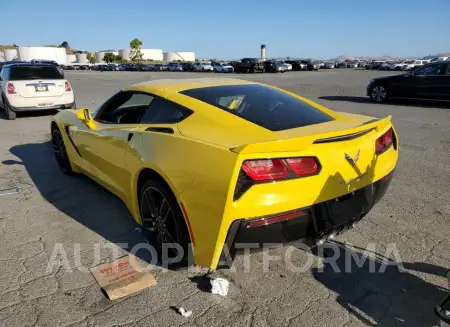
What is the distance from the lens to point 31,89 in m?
10.2

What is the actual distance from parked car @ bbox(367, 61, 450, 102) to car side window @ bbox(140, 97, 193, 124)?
11.0m

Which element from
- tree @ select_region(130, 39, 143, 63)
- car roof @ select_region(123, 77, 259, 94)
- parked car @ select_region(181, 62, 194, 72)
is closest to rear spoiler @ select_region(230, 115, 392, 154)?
car roof @ select_region(123, 77, 259, 94)

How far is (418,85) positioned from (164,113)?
1139cm

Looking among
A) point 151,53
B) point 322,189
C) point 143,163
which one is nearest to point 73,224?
point 143,163

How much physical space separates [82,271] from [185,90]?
5.71ft

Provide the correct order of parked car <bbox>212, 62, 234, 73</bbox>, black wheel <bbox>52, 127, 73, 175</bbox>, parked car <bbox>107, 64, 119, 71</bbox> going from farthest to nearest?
parked car <bbox>107, 64, 119, 71</bbox>
parked car <bbox>212, 62, 234, 73</bbox>
black wheel <bbox>52, 127, 73, 175</bbox>

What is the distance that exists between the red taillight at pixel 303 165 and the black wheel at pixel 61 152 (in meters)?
3.64

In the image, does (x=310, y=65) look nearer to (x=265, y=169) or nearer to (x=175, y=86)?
(x=175, y=86)

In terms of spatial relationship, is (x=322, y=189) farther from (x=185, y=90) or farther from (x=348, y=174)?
(x=185, y=90)

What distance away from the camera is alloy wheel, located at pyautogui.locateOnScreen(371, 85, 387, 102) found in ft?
42.5

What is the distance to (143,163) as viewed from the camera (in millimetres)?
2965

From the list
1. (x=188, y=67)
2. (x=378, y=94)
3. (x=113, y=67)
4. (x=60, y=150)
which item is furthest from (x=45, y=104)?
(x=113, y=67)

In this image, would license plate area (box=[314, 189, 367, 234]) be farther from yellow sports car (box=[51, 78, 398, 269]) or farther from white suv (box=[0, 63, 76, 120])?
white suv (box=[0, 63, 76, 120])

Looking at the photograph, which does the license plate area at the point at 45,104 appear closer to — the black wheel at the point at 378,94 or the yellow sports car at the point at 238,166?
the yellow sports car at the point at 238,166
